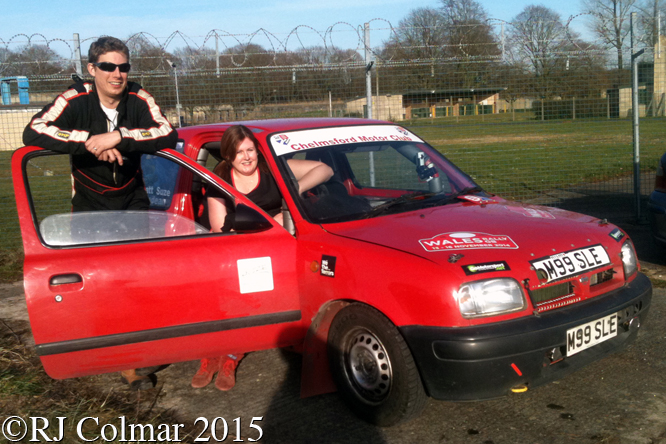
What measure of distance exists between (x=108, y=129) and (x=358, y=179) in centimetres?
205

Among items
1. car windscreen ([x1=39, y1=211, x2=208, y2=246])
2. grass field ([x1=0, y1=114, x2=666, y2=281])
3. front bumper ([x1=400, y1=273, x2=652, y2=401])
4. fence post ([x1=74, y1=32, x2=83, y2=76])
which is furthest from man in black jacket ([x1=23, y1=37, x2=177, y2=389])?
fence post ([x1=74, y1=32, x2=83, y2=76])

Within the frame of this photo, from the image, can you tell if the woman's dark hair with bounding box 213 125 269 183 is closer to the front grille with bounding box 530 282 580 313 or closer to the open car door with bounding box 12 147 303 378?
the open car door with bounding box 12 147 303 378

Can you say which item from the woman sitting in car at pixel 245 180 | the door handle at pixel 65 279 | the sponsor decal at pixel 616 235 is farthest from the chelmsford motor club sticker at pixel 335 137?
the sponsor decal at pixel 616 235

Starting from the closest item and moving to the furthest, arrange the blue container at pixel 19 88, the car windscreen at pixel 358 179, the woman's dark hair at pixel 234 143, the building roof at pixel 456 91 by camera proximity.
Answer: the car windscreen at pixel 358 179, the woman's dark hair at pixel 234 143, the blue container at pixel 19 88, the building roof at pixel 456 91

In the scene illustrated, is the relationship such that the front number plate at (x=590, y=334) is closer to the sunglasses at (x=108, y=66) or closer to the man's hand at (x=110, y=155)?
the man's hand at (x=110, y=155)

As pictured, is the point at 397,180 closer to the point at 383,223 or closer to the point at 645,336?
the point at 383,223

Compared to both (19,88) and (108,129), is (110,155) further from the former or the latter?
(19,88)

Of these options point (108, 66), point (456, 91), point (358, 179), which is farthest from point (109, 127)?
point (456, 91)

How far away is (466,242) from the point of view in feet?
10.2

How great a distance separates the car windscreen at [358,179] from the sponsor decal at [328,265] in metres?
0.31

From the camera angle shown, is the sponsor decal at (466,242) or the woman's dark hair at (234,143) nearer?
the sponsor decal at (466,242)

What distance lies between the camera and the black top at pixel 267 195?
3.98m

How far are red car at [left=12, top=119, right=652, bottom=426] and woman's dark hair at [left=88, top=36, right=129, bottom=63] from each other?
686mm
